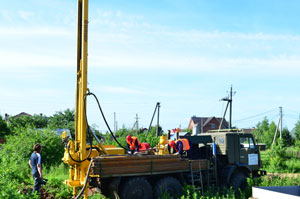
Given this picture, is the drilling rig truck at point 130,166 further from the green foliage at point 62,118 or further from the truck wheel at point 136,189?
the green foliage at point 62,118

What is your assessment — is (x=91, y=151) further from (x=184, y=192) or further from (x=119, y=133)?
(x=119, y=133)

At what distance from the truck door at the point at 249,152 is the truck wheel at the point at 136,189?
15.1ft

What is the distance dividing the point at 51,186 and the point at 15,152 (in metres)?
5.85

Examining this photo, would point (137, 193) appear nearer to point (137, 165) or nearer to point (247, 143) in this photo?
point (137, 165)

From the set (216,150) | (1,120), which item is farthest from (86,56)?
(1,120)

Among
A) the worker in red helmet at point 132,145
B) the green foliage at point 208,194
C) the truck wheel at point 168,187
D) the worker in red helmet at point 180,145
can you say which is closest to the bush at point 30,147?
the worker in red helmet at point 132,145

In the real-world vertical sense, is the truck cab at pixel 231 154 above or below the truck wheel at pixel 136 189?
above

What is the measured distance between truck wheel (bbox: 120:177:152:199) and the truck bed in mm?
241

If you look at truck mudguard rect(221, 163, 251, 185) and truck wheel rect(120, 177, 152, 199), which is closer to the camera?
truck wheel rect(120, 177, 152, 199)

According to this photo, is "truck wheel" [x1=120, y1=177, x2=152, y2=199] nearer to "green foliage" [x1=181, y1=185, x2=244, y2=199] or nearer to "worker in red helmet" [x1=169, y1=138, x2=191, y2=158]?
"green foliage" [x1=181, y1=185, x2=244, y2=199]

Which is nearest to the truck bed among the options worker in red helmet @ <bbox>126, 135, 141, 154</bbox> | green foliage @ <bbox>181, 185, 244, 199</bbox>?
green foliage @ <bbox>181, 185, 244, 199</bbox>

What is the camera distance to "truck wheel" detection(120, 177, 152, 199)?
1102 centimetres

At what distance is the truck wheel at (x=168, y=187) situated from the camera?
1161 cm

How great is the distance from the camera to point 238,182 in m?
13.7
